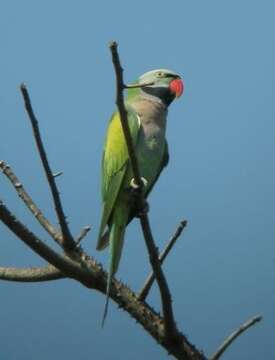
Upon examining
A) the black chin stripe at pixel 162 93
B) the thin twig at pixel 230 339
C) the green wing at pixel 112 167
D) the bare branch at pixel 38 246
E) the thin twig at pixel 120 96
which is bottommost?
the thin twig at pixel 230 339

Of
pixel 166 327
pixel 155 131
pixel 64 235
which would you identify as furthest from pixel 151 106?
pixel 166 327

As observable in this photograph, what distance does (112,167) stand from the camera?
7.12 feet

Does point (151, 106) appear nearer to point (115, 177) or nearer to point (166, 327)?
point (115, 177)

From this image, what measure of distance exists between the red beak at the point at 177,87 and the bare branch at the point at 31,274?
112 centimetres

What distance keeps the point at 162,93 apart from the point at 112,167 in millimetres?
528

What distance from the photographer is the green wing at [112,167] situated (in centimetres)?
211

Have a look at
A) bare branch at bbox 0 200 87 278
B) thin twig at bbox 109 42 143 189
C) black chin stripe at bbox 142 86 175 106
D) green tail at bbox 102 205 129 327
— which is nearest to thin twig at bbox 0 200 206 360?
bare branch at bbox 0 200 87 278

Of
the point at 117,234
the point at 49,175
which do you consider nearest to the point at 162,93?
the point at 117,234

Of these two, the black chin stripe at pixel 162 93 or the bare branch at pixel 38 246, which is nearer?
the bare branch at pixel 38 246

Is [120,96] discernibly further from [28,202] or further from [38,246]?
[28,202]

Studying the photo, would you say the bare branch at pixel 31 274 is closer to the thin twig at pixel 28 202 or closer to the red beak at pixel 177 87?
the thin twig at pixel 28 202

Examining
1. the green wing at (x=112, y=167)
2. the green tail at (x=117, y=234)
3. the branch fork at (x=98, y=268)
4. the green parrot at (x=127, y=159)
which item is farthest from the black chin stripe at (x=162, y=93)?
the branch fork at (x=98, y=268)

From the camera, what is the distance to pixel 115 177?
2.15m

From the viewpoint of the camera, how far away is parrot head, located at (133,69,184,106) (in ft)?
8.30
